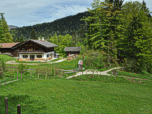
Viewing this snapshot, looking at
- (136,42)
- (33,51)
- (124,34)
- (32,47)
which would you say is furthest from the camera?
(32,47)

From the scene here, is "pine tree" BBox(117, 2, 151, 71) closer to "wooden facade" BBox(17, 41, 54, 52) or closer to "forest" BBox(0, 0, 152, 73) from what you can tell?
"forest" BBox(0, 0, 152, 73)

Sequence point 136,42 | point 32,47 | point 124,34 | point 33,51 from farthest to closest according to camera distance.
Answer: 1. point 32,47
2. point 33,51
3. point 124,34
4. point 136,42

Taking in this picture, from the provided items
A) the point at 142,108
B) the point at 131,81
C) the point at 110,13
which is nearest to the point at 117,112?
the point at 142,108

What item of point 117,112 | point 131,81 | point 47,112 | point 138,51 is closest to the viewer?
point 47,112

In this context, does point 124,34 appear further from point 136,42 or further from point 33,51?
point 33,51

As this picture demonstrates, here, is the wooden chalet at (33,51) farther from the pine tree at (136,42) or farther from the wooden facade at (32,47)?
the pine tree at (136,42)

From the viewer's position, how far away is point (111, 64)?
33.8m

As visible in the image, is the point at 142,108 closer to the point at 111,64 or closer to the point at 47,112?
the point at 47,112

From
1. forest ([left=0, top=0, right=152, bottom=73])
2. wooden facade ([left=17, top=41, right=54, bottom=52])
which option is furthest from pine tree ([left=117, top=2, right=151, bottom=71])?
wooden facade ([left=17, top=41, right=54, bottom=52])

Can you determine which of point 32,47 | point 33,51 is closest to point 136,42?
point 33,51

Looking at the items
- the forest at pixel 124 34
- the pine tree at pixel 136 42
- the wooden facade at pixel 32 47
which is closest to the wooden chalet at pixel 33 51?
the wooden facade at pixel 32 47

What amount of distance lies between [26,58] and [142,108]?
44627 mm

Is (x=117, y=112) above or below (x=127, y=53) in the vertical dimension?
below

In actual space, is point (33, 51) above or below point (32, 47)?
below
